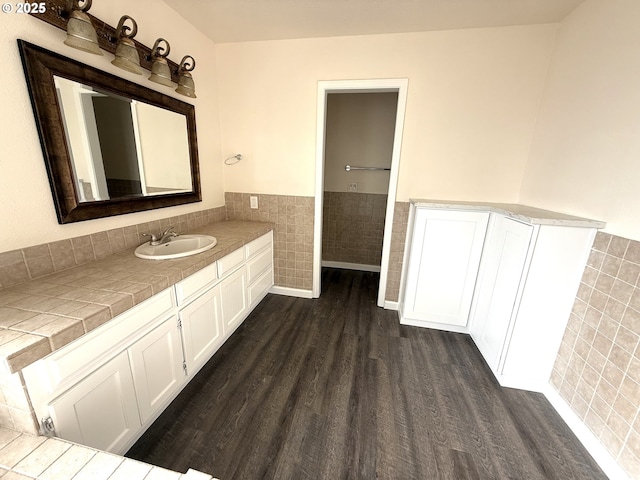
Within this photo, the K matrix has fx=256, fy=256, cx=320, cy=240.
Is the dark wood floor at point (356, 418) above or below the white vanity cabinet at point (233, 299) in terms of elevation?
below

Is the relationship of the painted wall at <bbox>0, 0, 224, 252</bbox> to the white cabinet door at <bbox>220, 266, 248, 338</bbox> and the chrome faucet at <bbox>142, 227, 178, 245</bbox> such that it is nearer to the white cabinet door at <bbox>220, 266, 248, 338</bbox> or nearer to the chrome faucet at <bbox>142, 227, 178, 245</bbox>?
the chrome faucet at <bbox>142, 227, 178, 245</bbox>

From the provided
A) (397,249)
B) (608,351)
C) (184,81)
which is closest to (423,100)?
(397,249)

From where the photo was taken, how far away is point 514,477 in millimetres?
1211

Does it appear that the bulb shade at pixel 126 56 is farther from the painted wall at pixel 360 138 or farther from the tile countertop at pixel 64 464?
the painted wall at pixel 360 138

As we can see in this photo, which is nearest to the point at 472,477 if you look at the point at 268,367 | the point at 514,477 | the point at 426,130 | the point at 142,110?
the point at 514,477

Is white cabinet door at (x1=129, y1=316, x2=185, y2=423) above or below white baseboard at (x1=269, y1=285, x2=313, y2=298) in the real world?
above

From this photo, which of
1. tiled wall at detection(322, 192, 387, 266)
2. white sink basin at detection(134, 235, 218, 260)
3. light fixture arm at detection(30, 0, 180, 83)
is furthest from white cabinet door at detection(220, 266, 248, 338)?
tiled wall at detection(322, 192, 387, 266)

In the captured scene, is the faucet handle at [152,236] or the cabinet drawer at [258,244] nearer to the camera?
the faucet handle at [152,236]

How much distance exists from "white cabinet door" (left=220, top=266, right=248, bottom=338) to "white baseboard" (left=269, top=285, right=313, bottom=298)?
654mm

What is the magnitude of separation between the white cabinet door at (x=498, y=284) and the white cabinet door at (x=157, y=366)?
208cm

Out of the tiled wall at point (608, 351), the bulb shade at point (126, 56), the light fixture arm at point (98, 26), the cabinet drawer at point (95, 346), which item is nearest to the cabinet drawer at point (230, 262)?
the cabinet drawer at point (95, 346)

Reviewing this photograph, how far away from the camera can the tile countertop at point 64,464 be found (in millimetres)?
699

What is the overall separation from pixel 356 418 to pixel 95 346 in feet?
4.40

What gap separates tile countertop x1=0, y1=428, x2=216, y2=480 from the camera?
70 cm
